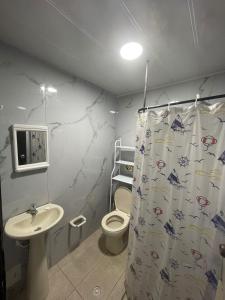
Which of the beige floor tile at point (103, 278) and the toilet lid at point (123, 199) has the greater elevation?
the toilet lid at point (123, 199)

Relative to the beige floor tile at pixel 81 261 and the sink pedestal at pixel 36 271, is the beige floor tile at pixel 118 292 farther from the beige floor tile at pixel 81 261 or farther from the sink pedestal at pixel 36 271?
the sink pedestal at pixel 36 271

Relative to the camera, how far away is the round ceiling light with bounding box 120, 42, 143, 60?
114 centimetres

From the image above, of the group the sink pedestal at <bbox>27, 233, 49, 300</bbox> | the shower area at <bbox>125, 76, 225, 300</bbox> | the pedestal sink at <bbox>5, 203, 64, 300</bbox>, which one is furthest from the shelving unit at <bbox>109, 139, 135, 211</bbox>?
the sink pedestal at <bbox>27, 233, 49, 300</bbox>

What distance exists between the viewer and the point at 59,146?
164cm

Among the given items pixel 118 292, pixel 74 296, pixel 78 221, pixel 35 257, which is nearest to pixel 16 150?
pixel 35 257

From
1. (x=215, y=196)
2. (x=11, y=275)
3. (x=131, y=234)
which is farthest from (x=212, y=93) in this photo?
(x=11, y=275)

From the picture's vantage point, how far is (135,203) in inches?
53.6

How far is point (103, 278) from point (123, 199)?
983 millimetres

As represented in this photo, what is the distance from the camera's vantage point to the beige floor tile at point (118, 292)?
1.40 metres

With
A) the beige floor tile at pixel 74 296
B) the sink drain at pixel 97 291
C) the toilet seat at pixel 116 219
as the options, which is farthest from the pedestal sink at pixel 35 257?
the toilet seat at pixel 116 219

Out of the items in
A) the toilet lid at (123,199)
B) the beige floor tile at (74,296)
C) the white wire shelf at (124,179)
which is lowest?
the beige floor tile at (74,296)

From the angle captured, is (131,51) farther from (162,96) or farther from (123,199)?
(123,199)

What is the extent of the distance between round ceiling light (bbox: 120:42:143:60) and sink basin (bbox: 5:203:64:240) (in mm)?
1711

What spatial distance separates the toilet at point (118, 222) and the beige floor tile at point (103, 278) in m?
0.15
